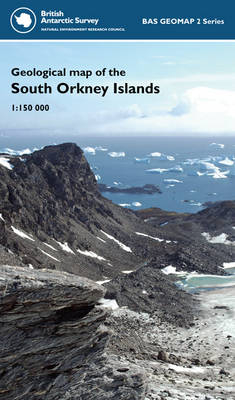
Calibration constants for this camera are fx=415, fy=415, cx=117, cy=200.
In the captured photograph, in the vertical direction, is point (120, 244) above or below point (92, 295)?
below

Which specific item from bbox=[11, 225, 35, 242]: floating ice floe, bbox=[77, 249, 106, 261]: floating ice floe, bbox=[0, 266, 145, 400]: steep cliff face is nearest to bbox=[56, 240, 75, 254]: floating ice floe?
bbox=[77, 249, 106, 261]: floating ice floe

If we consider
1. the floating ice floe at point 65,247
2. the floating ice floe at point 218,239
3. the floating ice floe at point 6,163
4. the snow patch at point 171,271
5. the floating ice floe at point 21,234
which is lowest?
the snow patch at point 171,271

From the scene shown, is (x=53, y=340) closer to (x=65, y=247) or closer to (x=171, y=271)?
(x=171, y=271)

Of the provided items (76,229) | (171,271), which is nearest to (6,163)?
(76,229)

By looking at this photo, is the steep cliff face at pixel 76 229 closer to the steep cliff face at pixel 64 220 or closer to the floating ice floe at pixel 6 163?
the steep cliff face at pixel 64 220

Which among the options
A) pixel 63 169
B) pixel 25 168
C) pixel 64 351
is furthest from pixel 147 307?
pixel 63 169

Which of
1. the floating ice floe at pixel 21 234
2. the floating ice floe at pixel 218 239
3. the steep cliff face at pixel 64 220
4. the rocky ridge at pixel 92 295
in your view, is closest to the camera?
the rocky ridge at pixel 92 295

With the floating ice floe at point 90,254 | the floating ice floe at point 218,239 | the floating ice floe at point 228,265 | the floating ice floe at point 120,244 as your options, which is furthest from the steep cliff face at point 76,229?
the floating ice floe at point 218,239

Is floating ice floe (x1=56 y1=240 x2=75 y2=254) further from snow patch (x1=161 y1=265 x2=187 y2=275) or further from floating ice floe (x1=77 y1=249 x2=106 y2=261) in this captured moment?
snow patch (x1=161 y1=265 x2=187 y2=275)
